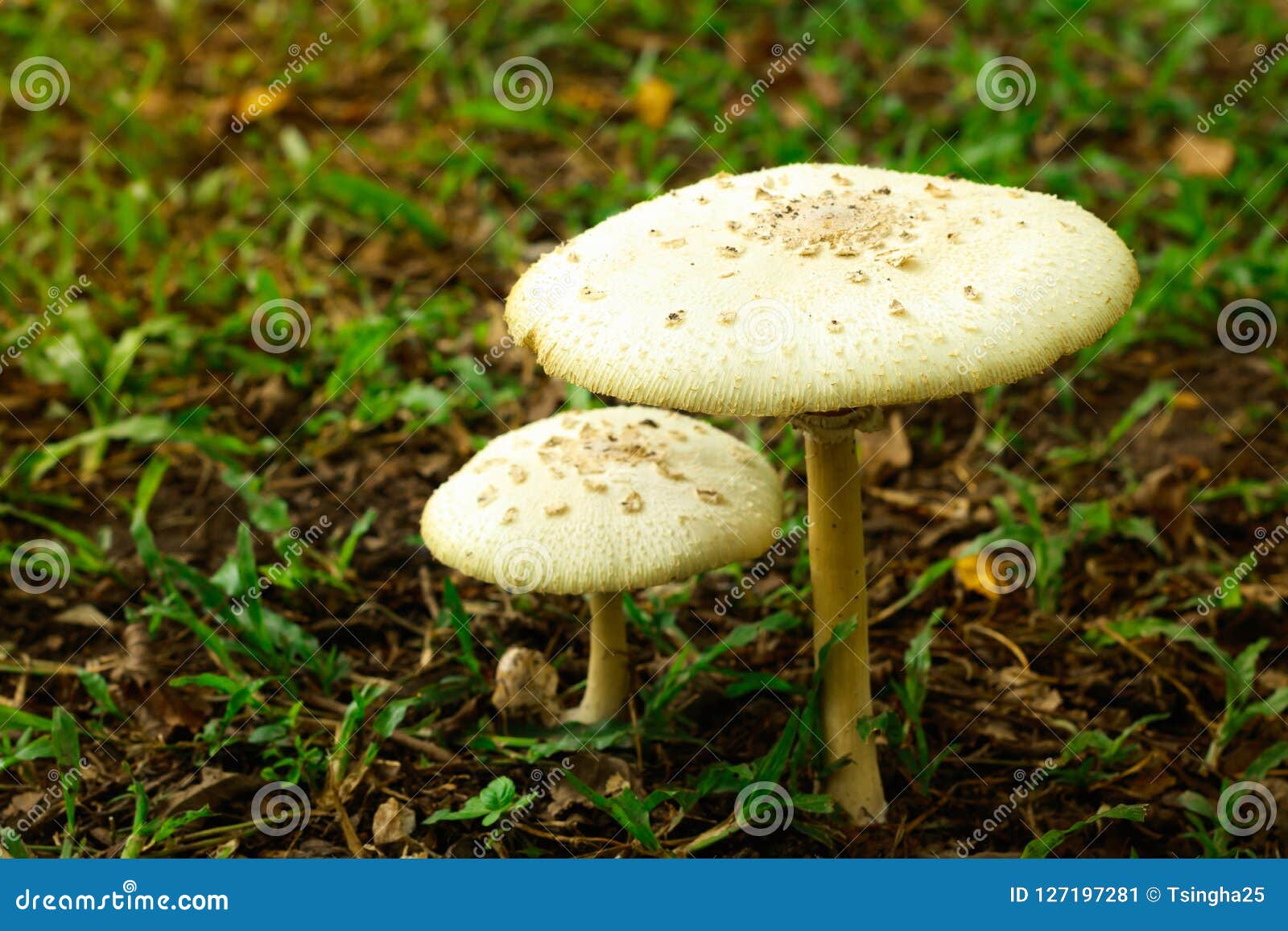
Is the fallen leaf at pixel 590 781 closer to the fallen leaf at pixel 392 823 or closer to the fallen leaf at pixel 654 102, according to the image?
the fallen leaf at pixel 392 823

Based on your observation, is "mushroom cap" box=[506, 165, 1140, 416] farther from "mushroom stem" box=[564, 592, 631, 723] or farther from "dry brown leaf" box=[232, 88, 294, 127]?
"dry brown leaf" box=[232, 88, 294, 127]

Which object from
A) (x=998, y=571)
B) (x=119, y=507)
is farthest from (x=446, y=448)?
(x=998, y=571)

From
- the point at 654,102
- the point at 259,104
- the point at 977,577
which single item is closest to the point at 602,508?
the point at 977,577

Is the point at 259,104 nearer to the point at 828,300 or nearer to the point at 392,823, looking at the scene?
the point at 392,823

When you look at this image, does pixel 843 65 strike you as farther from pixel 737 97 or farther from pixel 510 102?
pixel 510 102

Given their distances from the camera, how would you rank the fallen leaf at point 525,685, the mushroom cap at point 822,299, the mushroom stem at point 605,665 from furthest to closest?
1. the fallen leaf at point 525,685
2. the mushroom stem at point 605,665
3. the mushroom cap at point 822,299

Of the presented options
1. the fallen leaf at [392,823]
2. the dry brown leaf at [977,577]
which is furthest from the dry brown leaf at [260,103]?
the dry brown leaf at [977,577]
